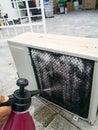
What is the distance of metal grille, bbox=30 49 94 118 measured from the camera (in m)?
0.88

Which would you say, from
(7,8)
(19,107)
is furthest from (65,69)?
(7,8)

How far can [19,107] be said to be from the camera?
49cm

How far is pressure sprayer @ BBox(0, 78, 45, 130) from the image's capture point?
0.49 meters

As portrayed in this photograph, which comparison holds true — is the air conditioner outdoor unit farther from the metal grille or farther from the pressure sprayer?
the pressure sprayer

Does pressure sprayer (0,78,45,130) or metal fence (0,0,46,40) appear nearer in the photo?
pressure sprayer (0,78,45,130)

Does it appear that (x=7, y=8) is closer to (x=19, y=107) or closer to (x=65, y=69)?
(x=65, y=69)

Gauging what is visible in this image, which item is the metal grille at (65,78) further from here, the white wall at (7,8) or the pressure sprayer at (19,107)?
the white wall at (7,8)

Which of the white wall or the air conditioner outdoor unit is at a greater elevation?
the white wall

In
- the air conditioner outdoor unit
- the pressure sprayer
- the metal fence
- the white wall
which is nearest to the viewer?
the pressure sprayer

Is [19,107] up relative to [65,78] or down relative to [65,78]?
up

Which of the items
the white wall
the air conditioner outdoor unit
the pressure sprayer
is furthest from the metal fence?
the pressure sprayer

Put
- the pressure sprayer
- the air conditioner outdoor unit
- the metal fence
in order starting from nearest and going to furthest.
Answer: the pressure sprayer, the air conditioner outdoor unit, the metal fence

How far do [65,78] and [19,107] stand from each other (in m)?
0.58

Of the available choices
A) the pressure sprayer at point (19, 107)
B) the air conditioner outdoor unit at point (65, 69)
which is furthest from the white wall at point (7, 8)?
the pressure sprayer at point (19, 107)
